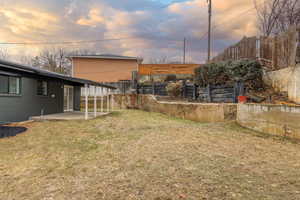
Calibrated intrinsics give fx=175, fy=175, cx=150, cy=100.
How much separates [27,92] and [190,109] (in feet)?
25.7

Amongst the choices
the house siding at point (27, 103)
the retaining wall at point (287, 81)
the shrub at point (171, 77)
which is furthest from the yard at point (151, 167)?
the shrub at point (171, 77)

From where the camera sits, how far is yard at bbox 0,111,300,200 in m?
2.32

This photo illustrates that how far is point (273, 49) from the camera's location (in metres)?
7.49

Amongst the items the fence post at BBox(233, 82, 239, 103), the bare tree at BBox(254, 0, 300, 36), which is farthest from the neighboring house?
the fence post at BBox(233, 82, 239, 103)

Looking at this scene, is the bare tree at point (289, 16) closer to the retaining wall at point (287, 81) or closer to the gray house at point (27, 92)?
the retaining wall at point (287, 81)

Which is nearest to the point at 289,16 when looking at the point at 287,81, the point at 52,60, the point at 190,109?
the point at 287,81

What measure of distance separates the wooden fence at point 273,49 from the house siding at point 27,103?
421 inches

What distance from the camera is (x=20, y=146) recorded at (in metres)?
4.47

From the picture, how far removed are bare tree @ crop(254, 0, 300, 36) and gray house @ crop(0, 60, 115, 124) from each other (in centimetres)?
1080

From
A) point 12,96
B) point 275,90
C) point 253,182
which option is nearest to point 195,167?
point 253,182

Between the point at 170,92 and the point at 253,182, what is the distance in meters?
9.27

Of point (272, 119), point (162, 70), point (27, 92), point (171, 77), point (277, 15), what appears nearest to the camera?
point (272, 119)

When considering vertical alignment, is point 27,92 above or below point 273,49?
below

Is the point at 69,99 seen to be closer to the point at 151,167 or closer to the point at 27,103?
the point at 27,103
